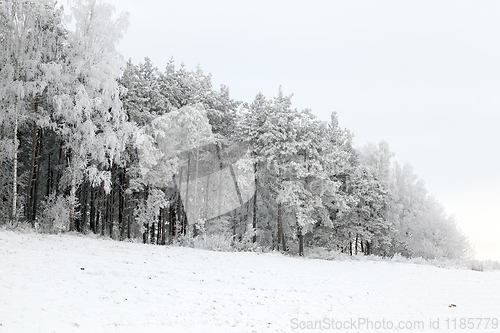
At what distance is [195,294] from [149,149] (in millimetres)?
14838

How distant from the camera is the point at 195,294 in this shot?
11062 mm

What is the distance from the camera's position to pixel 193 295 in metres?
10.9

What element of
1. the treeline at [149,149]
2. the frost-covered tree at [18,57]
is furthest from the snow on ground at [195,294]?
the frost-covered tree at [18,57]

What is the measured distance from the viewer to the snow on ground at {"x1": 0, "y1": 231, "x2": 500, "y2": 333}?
822 centimetres

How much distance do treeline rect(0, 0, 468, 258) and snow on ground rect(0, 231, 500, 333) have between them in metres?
6.07

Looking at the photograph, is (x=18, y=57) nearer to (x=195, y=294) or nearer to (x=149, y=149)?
(x=149, y=149)

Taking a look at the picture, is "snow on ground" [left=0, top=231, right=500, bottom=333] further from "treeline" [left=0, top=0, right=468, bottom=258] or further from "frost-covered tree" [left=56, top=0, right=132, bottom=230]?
"treeline" [left=0, top=0, right=468, bottom=258]

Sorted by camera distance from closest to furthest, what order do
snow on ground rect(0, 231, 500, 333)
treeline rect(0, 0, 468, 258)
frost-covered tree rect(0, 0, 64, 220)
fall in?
snow on ground rect(0, 231, 500, 333), frost-covered tree rect(0, 0, 64, 220), treeline rect(0, 0, 468, 258)

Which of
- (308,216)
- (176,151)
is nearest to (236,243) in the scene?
(308,216)

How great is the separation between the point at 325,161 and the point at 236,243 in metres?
8.83

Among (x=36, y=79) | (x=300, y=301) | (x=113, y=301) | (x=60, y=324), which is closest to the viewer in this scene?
(x=60, y=324)

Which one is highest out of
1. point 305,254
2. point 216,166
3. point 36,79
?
point 36,79

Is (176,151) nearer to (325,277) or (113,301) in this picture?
(325,277)

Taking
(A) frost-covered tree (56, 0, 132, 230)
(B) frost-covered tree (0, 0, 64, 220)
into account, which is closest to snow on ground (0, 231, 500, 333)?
(A) frost-covered tree (56, 0, 132, 230)
